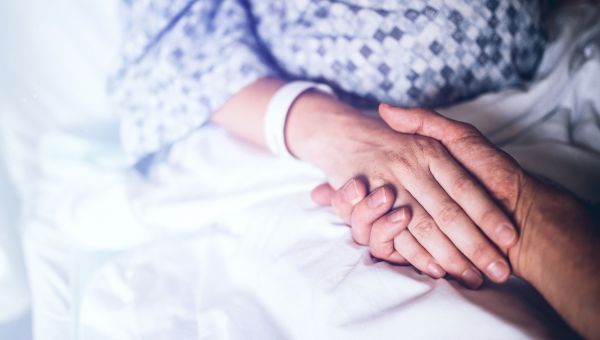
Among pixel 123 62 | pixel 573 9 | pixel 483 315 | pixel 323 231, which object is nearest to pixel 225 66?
pixel 123 62

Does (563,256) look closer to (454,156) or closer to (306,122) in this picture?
(454,156)

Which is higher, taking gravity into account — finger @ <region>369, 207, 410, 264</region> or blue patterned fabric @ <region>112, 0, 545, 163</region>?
blue patterned fabric @ <region>112, 0, 545, 163</region>

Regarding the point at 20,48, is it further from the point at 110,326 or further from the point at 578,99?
the point at 578,99

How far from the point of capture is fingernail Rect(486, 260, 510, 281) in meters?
0.42

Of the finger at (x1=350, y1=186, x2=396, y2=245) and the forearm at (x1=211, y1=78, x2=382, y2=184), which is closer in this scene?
the finger at (x1=350, y1=186, x2=396, y2=245)

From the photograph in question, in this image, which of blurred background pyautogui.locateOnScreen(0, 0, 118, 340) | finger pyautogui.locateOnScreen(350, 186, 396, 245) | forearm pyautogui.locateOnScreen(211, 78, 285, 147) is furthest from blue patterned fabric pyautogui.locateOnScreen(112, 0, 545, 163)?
finger pyautogui.locateOnScreen(350, 186, 396, 245)

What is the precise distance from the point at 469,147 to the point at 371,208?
0.47ft

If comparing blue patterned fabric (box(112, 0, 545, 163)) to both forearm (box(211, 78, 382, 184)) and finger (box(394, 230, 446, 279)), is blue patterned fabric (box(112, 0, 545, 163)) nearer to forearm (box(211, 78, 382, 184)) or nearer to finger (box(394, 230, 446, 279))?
forearm (box(211, 78, 382, 184))

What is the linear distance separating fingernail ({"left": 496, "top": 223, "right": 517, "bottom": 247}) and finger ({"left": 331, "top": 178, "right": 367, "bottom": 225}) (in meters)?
0.16

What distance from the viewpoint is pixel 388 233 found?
0.47 metres

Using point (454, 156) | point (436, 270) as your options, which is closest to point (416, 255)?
point (436, 270)

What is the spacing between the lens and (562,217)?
415 millimetres

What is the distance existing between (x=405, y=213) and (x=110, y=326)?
0.42 m

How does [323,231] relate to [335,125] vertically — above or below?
below
